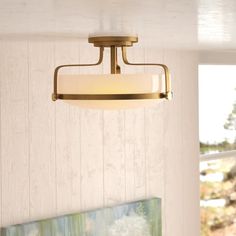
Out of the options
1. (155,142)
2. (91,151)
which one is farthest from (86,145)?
(155,142)

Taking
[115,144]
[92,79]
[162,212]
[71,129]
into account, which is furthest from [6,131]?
[162,212]

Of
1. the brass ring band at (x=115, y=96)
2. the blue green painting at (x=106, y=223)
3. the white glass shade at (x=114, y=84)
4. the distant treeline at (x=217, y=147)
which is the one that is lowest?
the blue green painting at (x=106, y=223)

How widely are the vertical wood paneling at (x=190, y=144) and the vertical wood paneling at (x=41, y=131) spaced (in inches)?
37.8

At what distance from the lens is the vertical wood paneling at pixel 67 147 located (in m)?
3.33

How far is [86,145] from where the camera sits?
3459 millimetres

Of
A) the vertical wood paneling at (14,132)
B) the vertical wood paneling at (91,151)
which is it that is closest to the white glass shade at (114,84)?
the vertical wood paneling at (14,132)

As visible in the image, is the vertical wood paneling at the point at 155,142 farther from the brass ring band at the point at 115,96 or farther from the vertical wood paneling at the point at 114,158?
the brass ring band at the point at 115,96

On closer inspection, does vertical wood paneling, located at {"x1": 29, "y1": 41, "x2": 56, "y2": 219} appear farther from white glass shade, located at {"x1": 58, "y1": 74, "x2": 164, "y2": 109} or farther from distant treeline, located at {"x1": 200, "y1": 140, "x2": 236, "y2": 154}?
distant treeline, located at {"x1": 200, "y1": 140, "x2": 236, "y2": 154}

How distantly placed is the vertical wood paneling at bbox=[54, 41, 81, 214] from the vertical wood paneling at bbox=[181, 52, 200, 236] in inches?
31.5

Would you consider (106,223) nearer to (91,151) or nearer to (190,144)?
(91,151)

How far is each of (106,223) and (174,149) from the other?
2.10 feet

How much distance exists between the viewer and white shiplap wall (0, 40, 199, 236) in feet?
10.4

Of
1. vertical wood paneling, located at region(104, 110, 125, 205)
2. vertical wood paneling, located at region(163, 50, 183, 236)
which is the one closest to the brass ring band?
vertical wood paneling, located at region(104, 110, 125, 205)

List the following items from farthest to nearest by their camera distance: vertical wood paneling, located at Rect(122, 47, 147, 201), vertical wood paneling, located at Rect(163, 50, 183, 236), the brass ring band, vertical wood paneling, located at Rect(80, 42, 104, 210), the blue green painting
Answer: vertical wood paneling, located at Rect(163, 50, 183, 236) → vertical wood paneling, located at Rect(122, 47, 147, 201) → vertical wood paneling, located at Rect(80, 42, 104, 210) → the blue green painting → the brass ring band
